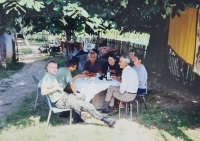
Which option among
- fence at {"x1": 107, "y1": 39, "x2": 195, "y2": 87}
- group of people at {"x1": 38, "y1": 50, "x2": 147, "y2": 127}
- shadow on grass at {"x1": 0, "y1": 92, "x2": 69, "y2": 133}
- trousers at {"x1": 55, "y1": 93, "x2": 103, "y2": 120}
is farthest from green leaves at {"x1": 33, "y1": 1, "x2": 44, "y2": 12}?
fence at {"x1": 107, "y1": 39, "x2": 195, "y2": 87}

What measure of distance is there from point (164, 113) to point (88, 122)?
7.29 ft

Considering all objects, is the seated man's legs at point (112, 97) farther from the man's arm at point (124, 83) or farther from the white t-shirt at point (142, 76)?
the white t-shirt at point (142, 76)

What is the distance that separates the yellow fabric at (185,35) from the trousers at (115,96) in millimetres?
1848

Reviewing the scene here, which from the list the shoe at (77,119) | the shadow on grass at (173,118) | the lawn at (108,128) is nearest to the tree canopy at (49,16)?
the shoe at (77,119)

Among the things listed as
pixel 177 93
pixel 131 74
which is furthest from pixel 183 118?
pixel 177 93

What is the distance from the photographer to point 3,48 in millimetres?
13984

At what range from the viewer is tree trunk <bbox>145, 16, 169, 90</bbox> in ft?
29.2

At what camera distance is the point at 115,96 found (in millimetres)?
5980

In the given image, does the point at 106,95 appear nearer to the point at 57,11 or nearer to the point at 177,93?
the point at 57,11

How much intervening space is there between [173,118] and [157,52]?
3.55 metres

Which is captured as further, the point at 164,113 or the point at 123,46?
the point at 123,46

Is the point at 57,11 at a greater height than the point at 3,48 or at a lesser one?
greater

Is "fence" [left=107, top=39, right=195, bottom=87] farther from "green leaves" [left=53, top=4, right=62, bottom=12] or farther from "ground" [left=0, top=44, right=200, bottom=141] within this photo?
"green leaves" [left=53, top=4, right=62, bottom=12]

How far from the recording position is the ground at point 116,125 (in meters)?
5.23
